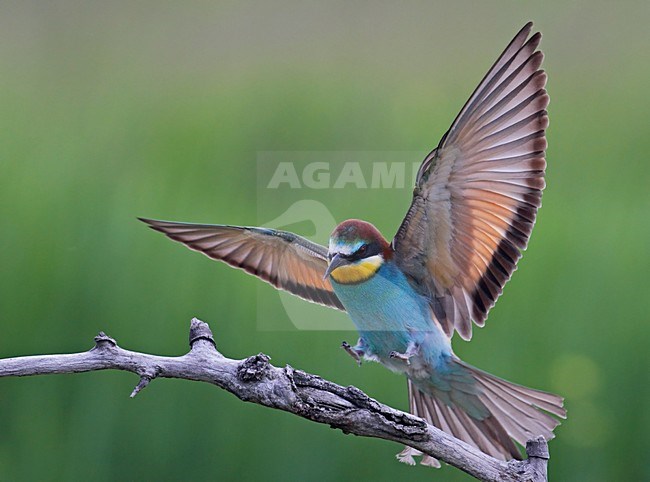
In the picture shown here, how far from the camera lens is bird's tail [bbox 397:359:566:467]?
106 centimetres

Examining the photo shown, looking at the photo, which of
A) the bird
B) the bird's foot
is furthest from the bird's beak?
the bird's foot

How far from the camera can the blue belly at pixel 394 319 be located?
1.05 meters

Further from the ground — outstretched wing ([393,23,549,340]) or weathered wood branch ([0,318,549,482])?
outstretched wing ([393,23,549,340])

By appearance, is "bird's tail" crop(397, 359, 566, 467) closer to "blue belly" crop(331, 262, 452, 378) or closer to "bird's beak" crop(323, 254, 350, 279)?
"blue belly" crop(331, 262, 452, 378)

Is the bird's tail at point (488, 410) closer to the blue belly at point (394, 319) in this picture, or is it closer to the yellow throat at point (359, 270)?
the blue belly at point (394, 319)

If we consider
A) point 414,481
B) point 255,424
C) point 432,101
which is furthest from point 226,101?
point 414,481

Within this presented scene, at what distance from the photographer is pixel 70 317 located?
5.49ft

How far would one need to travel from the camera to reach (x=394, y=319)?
1060mm

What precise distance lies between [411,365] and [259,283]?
25.3 inches

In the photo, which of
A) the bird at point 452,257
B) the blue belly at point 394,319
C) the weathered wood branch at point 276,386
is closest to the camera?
the weathered wood branch at point 276,386

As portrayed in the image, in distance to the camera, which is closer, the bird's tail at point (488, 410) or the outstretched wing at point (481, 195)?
the outstretched wing at point (481, 195)

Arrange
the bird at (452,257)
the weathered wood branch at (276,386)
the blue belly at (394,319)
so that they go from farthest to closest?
1. the blue belly at (394,319)
2. the bird at (452,257)
3. the weathered wood branch at (276,386)

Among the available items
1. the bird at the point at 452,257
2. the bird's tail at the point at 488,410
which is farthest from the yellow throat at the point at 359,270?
the bird's tail at the point at 488,410

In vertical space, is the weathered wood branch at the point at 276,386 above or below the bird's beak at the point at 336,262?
below
